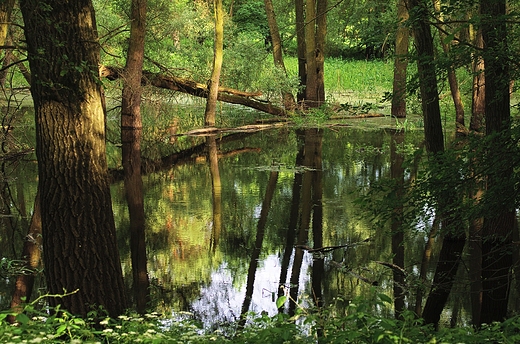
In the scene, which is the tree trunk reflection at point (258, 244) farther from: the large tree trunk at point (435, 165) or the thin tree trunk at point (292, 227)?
the large tree trunk at point (435, 165)

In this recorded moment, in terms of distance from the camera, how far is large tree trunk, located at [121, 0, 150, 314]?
759cm

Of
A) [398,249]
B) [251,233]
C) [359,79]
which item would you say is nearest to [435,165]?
[398,249]

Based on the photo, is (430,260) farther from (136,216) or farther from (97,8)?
(97,8)

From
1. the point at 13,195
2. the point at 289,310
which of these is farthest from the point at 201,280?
the point at 13,195

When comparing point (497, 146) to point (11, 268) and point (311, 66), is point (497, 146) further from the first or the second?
point (311, 66)

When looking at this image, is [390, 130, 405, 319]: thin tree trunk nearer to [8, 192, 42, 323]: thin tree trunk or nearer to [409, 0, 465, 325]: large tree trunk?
[409, 0, 465, 325]: large tree trunk

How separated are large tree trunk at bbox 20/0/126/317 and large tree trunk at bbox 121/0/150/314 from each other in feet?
5.43

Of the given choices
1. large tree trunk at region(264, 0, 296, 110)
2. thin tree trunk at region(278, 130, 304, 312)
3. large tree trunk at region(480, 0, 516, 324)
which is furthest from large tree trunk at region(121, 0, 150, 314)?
large tree trunk at region(264, 0, 296, 110)

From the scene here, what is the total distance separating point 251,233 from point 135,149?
309 inches

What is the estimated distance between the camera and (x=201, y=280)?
Answer: 7.24 meters

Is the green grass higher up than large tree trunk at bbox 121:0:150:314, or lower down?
higher up

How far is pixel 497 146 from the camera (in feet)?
16.4

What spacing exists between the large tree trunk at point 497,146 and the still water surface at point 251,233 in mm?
1061

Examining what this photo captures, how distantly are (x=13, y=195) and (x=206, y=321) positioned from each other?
6018 millimetres
